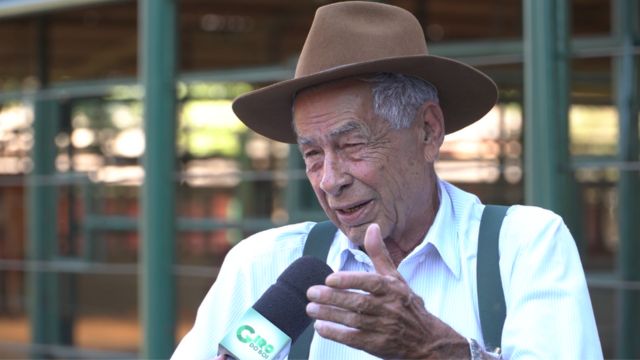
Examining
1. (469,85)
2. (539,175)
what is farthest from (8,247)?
(469,85)

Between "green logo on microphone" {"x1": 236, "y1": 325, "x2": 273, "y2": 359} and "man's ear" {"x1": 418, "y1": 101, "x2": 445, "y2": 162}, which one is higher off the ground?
"man's ear" {"x1": 418, "y1": 101, "x2": 445, "y2": 162}

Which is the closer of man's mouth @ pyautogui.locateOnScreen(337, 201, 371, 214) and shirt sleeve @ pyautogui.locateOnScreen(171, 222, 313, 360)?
man's mouth @ pyautogui.locateOnScreen(337, 201, 371, 214)

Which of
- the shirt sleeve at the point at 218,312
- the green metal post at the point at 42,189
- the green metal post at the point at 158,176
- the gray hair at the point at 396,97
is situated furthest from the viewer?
the green metal post at the point at 42,189

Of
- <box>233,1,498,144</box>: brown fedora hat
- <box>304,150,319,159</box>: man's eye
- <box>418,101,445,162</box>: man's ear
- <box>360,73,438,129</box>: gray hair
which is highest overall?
<box>233,1,498,144</box>: brown fedora hat

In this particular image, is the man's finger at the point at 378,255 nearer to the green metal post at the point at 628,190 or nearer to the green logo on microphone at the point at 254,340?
the green logo on microphone at the point at 254,340

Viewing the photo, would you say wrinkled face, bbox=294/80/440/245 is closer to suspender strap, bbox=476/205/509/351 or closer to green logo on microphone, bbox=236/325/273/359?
suspender strap, bbox=476/205/509/351

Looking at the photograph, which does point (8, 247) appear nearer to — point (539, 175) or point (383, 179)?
point (539, 175)

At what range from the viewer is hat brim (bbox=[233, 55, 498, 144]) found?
7.12 feet

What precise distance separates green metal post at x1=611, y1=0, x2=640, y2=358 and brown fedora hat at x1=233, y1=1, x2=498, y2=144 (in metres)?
3.45

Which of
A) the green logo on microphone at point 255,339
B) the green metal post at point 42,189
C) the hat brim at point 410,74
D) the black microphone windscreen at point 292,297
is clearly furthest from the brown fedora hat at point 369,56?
the green metal post at point 42,189

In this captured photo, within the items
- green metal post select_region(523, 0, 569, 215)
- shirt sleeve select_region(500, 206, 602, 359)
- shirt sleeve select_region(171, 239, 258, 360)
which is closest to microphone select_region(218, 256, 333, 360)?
shirt sleeve select_region(171, 239, 258, 360)

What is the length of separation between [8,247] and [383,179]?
38.2ft

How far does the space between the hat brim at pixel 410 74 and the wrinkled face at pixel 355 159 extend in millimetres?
46

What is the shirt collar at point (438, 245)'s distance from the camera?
7.29 ft
